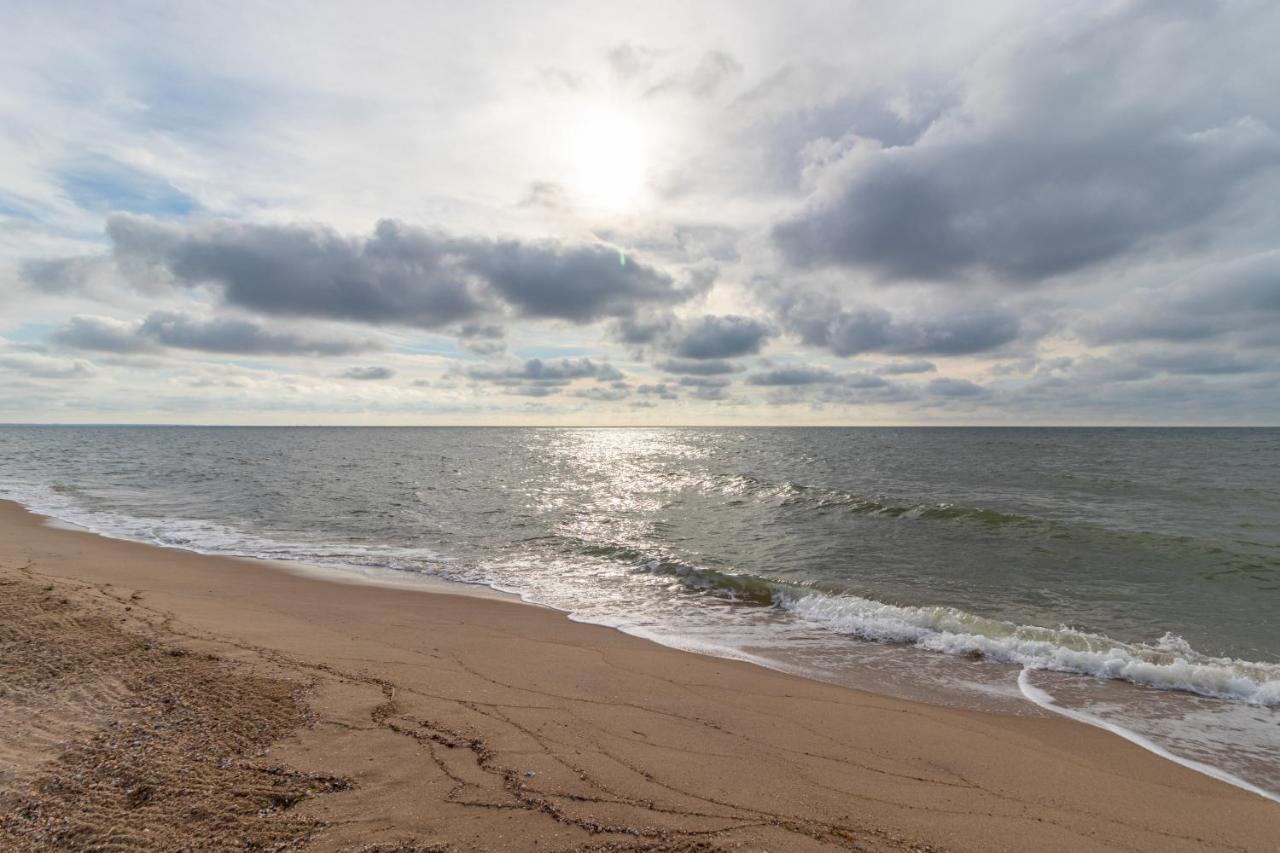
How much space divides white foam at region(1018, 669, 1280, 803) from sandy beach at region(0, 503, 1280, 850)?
0.79 ft

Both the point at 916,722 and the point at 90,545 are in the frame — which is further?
the point at 90,545

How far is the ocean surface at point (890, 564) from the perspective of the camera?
352 inches

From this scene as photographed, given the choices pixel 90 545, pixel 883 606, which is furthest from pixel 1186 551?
pixel 90 545

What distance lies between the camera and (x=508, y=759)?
550 centimetres

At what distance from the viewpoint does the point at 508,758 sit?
18.1 feet

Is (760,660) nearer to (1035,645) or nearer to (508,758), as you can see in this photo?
(1035,645)

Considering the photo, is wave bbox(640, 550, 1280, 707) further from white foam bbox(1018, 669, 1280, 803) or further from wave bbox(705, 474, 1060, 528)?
wave bbox(705, 474, 1060, 528)

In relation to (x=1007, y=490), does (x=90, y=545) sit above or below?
below

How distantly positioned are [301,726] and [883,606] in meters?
10.8

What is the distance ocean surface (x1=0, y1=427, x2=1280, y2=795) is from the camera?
8.95m

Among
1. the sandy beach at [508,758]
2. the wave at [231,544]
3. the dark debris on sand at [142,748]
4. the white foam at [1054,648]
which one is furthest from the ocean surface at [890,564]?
the dark debris on sand at [142,748]

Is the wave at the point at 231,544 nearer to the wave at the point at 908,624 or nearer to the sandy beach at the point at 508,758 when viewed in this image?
the wave at the point at 908,624

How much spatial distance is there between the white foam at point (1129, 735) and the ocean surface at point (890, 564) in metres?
0.04

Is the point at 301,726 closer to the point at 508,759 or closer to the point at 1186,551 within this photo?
the point at 508,759
